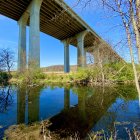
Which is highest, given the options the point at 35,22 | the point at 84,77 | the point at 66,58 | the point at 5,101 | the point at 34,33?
the point at 35,22

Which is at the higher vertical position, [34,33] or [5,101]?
[34,33]

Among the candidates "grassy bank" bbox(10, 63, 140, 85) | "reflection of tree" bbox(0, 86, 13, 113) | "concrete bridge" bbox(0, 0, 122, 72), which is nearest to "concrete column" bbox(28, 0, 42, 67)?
"concrete bridge" bbox(0, 0, 122, 72)

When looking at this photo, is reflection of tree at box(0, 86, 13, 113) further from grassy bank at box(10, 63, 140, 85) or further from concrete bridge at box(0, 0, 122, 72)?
concrete bridge at box(0, 0, 122, 72)

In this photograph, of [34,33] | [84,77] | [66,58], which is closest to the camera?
[84,77]

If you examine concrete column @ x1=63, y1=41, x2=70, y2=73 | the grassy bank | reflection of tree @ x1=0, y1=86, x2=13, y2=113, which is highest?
concrete column @ x1=63, y1=41, x2=70, y2=73

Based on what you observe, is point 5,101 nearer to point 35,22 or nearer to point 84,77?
point 84,77

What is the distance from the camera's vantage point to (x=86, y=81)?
2595cm

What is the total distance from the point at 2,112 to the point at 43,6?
25.9 m

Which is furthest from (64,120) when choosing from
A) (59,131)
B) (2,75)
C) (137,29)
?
(2,75)

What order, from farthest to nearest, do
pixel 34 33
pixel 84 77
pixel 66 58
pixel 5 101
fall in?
A: pixel 66 58
pixel 34 33
pixel 84 77
pixel 5 101

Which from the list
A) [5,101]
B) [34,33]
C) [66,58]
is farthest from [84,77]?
[66,58]

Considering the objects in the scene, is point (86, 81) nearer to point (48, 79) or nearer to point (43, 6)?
point (48, 79)

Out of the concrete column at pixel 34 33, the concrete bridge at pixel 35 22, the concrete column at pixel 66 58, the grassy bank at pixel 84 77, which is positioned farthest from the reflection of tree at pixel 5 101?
the concrete column at pixel 66 58

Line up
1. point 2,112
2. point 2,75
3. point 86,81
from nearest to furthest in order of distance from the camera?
point 2,112 < point 86,81 < point 2,75
